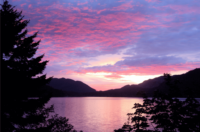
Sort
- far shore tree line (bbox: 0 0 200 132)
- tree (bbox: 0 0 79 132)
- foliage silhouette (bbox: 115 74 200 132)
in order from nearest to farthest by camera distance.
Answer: foliage silhouette (bbox: 115 74 200 132), far shore tree line (bbox: 0 0 200 132), tree (bbox: 0 0 79 132)

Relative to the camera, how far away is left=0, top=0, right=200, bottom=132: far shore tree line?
30.4 ft

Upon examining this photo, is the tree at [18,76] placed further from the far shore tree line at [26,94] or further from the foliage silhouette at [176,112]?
the foliage silhouette at [176,112]

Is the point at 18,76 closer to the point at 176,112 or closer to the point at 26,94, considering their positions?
the point at 26,94

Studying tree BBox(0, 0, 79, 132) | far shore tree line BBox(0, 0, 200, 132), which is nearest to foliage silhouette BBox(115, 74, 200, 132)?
far shore tree line BBox(0, 0, 200, 132)

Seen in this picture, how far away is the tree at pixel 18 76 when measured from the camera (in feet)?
35.8

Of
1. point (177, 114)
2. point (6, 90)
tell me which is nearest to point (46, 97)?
point (6, 90)

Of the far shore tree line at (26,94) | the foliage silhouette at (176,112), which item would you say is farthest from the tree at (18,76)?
the foliage silhouette at (176,112)

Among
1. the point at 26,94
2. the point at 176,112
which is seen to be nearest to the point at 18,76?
the point at 26,94

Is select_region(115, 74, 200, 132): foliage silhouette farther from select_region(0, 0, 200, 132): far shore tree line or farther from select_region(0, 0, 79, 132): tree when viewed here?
select_region(0, 0, 79, 132): tree

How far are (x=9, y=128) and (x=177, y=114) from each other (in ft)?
37.2

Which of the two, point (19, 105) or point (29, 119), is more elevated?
point (19, 105)

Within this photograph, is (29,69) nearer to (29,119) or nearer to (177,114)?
(29,119)

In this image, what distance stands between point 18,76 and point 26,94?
1.68 meters

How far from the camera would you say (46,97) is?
561 inches
